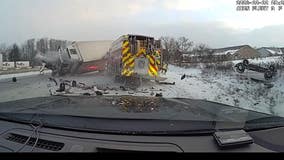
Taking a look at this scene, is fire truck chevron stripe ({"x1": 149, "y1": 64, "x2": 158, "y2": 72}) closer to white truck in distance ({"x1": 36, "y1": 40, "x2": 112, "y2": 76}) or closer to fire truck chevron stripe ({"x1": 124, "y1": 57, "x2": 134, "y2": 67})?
fire truck chevron stripe ({"x1": 124, "y1": 57, "x2": 134, "y2": 67})

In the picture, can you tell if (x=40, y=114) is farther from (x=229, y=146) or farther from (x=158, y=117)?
(x=229, y=146)

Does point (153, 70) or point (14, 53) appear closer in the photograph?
point (14, 53)

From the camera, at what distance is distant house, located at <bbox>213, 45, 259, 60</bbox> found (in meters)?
4.38

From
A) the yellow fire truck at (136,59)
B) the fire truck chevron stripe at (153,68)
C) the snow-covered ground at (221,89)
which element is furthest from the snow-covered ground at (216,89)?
the fire truck chevron stripe at (153,68)

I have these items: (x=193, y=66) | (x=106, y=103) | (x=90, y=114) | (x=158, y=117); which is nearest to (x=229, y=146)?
(x=158, y=117)

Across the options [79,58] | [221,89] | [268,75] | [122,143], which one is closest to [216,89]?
[221,89]

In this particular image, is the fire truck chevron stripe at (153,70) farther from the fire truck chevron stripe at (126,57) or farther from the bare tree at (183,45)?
the bare tree at (183,45)

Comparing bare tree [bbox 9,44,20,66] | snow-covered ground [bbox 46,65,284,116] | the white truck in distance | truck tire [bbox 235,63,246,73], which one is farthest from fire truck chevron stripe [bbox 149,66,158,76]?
bare tree [bbox 9,44,20,66]

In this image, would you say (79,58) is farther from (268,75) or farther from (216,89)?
(268,75)

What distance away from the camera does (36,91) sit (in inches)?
255

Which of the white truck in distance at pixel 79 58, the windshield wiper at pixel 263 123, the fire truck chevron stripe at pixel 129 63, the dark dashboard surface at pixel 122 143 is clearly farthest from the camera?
the fire truck chevron stripe at pixel 129 63

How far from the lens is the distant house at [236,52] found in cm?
438

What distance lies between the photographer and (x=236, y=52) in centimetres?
460

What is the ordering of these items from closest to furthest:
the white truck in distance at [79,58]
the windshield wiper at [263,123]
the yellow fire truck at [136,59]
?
1. the windshield wiper at [263,123]
2. the white truck in distance at [79,58]
3. the yellow fire truck at [136,59]
